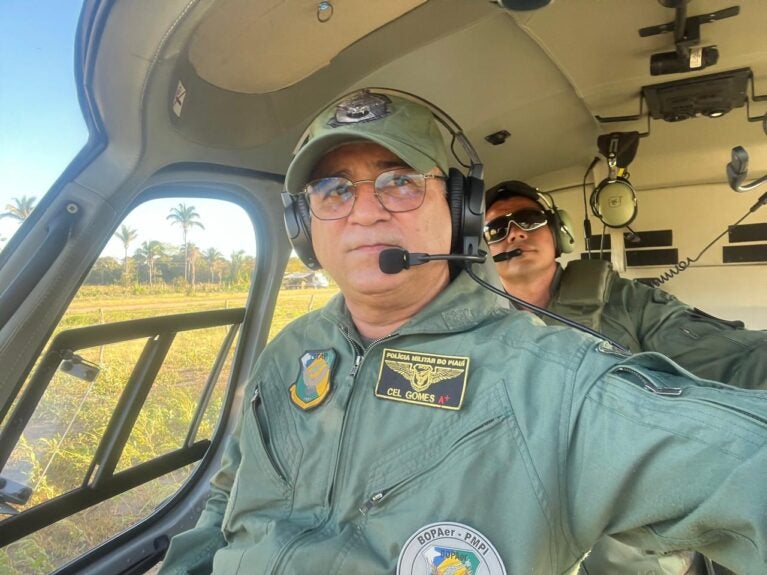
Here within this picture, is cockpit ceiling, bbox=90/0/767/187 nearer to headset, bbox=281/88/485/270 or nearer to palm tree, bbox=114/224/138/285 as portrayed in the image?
palm tree, bbox=114/224/138/285

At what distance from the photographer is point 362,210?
46.8 inches

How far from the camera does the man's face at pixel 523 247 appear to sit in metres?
2.26

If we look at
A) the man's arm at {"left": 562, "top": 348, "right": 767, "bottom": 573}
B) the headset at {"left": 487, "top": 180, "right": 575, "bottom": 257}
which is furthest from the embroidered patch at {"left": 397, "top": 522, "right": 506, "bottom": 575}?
the headset at {"left": 487, "top": 180, "right": 575, "bottom": 257}

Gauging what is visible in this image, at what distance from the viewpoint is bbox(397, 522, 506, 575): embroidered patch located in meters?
0.84


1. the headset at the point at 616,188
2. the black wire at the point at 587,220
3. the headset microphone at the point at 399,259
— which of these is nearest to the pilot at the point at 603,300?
the headset at the point at 616,188

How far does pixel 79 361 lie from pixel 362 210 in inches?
38.1

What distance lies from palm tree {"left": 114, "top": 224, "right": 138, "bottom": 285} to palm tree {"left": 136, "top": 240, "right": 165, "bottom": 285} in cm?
5

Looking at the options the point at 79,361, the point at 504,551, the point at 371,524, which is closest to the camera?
the point at 504,551

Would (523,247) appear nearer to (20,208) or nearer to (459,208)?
(459,208)

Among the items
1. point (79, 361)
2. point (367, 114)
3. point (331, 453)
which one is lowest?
point (331, 453)

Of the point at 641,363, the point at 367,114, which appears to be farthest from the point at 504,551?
the point at 367,114

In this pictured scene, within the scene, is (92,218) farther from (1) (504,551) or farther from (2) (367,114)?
(1) (504,551)

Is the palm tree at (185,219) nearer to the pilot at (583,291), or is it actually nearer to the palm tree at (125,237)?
the palm tree at (125,237)

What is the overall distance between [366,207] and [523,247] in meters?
1.25
